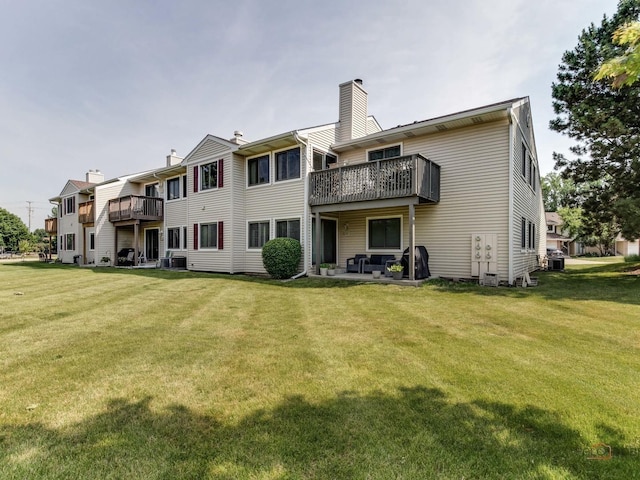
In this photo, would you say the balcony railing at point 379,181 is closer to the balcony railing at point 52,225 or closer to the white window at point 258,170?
the white window at point 258,170

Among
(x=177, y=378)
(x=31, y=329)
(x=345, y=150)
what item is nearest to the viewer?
(x=177, y=378)

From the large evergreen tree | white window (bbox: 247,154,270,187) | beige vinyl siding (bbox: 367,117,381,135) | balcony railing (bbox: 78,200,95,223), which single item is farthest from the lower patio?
balcony railing (bbox: 78,200,95,223)

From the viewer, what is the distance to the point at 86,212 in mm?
23641

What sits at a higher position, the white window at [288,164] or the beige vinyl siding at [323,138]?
the beige vinyl siding at [323,138]

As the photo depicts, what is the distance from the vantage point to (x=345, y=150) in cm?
1455

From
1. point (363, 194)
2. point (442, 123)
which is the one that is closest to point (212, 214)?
point (363, 194)

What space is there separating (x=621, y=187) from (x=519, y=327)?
13874 mm

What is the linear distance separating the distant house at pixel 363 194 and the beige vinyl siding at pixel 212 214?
76mm

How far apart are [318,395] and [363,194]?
9.52 meters

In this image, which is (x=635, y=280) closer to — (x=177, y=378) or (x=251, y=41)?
(x=177, y=378)

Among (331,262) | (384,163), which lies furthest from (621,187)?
(331,262)

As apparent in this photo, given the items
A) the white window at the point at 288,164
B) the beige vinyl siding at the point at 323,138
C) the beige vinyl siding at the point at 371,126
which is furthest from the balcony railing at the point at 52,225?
the beige vinyl siding at the point at 371,126

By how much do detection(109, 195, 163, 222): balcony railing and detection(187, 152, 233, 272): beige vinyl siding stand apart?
3.39 meters

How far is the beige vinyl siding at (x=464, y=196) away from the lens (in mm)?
10812
